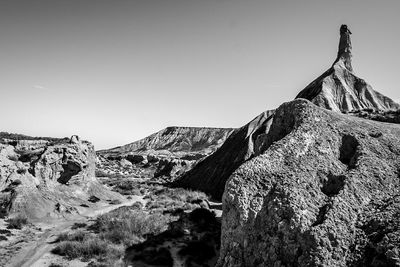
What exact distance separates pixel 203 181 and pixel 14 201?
20909mm

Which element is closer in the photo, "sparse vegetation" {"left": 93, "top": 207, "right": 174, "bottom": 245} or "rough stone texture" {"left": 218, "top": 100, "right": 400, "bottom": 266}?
"rough stone texture" {"left": 218, "top": 100, "right": 400, "bottom": 266}

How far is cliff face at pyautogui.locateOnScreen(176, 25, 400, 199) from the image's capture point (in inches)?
1315

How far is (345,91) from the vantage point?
38406mm

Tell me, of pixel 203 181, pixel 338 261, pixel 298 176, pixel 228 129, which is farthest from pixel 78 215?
pixel 228 129

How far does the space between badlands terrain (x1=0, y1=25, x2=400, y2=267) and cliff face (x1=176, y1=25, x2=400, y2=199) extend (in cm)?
770

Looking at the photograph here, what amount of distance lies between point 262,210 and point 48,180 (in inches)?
947

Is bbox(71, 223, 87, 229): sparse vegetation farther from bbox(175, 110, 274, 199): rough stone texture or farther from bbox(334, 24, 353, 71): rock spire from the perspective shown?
bbox(334, 24, 353, 71): rock spire

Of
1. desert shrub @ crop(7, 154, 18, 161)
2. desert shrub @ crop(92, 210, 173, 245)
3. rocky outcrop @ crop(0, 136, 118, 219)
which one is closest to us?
desert shrub @ crop(92, 210, 173, 245)

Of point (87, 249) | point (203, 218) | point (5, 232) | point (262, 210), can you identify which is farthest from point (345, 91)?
point (5, 232)

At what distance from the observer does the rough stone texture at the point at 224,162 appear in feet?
106

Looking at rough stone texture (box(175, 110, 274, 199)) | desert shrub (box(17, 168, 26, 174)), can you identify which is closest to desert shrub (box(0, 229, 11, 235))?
desert shrub (box(17, 168, 26, 174))

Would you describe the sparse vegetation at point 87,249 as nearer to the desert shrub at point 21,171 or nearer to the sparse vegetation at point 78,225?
the sparse vegetation at point 78,225

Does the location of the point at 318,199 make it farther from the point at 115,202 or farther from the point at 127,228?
the point at 115,202

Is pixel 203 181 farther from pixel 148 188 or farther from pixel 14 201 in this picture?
pixel 14 201
